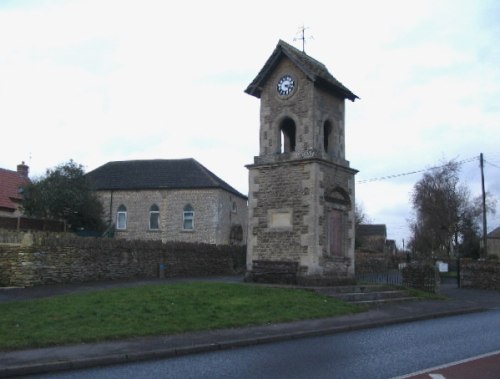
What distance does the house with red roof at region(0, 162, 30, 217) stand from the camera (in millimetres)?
37156

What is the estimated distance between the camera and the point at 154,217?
140 feet

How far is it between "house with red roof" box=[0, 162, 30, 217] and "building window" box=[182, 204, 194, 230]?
1189 cm

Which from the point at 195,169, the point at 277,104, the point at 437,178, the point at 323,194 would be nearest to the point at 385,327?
the point at 323,194

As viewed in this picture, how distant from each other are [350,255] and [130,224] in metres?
25.0

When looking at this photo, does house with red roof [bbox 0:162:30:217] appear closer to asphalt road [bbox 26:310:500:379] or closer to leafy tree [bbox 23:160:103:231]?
leafy tree [bbox 23:160:103:231]


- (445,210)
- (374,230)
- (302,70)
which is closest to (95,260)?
(302,70)

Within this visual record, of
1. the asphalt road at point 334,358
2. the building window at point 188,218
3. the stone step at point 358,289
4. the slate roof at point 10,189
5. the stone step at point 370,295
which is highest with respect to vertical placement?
the slate roof at point 10,189

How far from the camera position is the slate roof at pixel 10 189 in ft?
123

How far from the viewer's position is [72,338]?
11.0m

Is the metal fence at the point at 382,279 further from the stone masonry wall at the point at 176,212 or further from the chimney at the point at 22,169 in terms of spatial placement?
the chimney at the point at 22,169

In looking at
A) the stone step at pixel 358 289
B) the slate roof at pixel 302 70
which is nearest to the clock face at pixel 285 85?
the slate roof at pixel 302 70

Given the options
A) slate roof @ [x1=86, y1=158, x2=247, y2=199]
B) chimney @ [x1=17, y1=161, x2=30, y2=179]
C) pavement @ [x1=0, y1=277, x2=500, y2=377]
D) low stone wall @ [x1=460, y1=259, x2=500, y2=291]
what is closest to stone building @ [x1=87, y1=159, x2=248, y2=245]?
slate roof @ [x1=86, y1=158, x2=247, y2=199]

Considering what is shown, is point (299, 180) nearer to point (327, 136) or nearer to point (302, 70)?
point (327, 136)

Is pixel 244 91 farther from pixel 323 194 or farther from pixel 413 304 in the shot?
pixel 413 304
